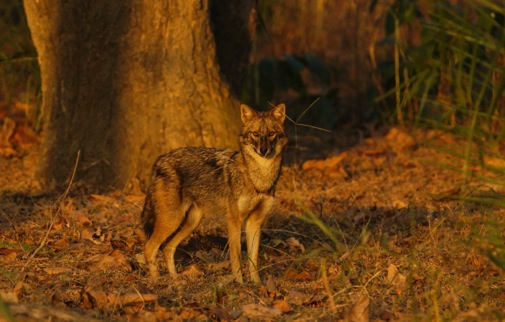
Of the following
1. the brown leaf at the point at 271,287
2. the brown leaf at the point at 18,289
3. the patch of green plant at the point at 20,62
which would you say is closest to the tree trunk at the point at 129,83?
the patch of green plant at the point at 20,62

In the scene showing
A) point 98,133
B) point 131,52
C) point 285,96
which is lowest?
point 285,96

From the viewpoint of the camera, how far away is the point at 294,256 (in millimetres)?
7059

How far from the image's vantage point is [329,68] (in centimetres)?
1284

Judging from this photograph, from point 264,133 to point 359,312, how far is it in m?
1.98

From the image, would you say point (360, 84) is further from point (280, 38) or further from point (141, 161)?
point (141, 161)

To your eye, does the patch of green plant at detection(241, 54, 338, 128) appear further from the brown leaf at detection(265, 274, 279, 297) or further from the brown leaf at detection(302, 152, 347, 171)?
the brown leaf at detection(265, 274, 279, 297)

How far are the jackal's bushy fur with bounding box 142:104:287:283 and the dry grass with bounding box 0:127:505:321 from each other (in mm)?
260

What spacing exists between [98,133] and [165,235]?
2.81m

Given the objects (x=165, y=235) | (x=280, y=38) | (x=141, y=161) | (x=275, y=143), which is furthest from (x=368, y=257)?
(x=280, y=38)

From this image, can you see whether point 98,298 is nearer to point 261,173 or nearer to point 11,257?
point 11,257

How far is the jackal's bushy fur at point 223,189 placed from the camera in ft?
22.1

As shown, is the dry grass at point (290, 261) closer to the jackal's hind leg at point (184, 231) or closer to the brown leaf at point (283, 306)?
the brown leaf at point (283, 306)

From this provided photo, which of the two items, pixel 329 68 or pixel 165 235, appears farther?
pixel 329 68

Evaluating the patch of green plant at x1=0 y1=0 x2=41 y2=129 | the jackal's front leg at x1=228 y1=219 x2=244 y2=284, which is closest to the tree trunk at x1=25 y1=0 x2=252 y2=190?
the patch of green plant at x1=0 y1=0 x2=41 y2=129
